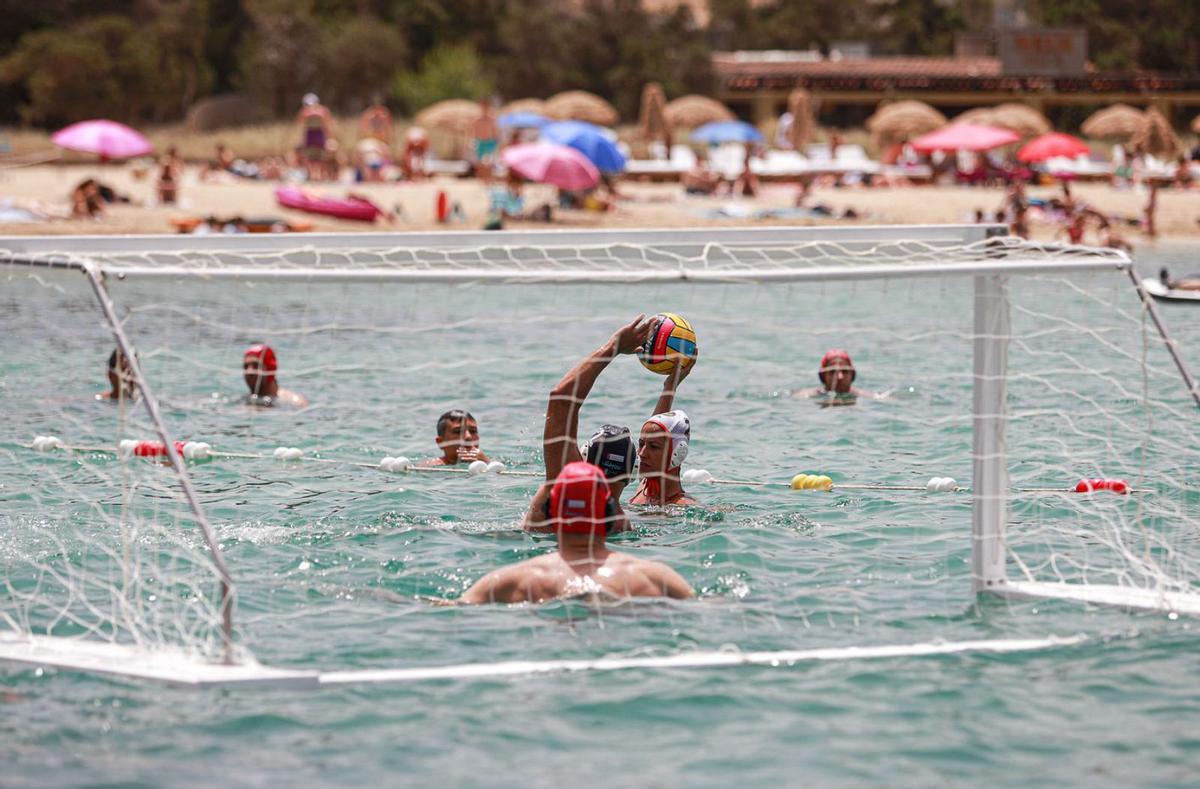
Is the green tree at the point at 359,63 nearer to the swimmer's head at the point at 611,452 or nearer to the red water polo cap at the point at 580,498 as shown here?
the swimmer's head at the point at 611,452

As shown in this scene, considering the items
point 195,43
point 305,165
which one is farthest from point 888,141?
point 195,43

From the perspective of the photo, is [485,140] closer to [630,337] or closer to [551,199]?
[551,199]

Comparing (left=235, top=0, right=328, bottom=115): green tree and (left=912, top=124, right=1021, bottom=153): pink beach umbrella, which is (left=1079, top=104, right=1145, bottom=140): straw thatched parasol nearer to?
(left=912, top=124, right=1021, bottom=153): pink beach umbrella

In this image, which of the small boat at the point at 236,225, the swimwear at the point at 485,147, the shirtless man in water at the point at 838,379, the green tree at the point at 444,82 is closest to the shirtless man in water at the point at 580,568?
the shirtless man in water at the point at 838,379

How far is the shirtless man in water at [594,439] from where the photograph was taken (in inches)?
261

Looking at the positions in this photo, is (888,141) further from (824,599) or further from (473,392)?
(824,599)

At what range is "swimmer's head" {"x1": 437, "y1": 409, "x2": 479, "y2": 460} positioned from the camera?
30.7ft

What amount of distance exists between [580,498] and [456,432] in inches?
129

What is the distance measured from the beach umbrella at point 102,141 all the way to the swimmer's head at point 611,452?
66.2 feet

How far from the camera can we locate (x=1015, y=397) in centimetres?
1212

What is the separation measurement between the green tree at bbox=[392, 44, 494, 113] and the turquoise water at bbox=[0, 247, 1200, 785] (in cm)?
2825

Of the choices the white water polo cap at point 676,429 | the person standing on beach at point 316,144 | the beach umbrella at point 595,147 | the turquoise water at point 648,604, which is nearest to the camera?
the turquoise water at point 648,604

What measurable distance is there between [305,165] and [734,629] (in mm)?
25676

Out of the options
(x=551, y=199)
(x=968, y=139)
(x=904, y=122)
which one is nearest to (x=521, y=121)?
(x=551, y=199)
